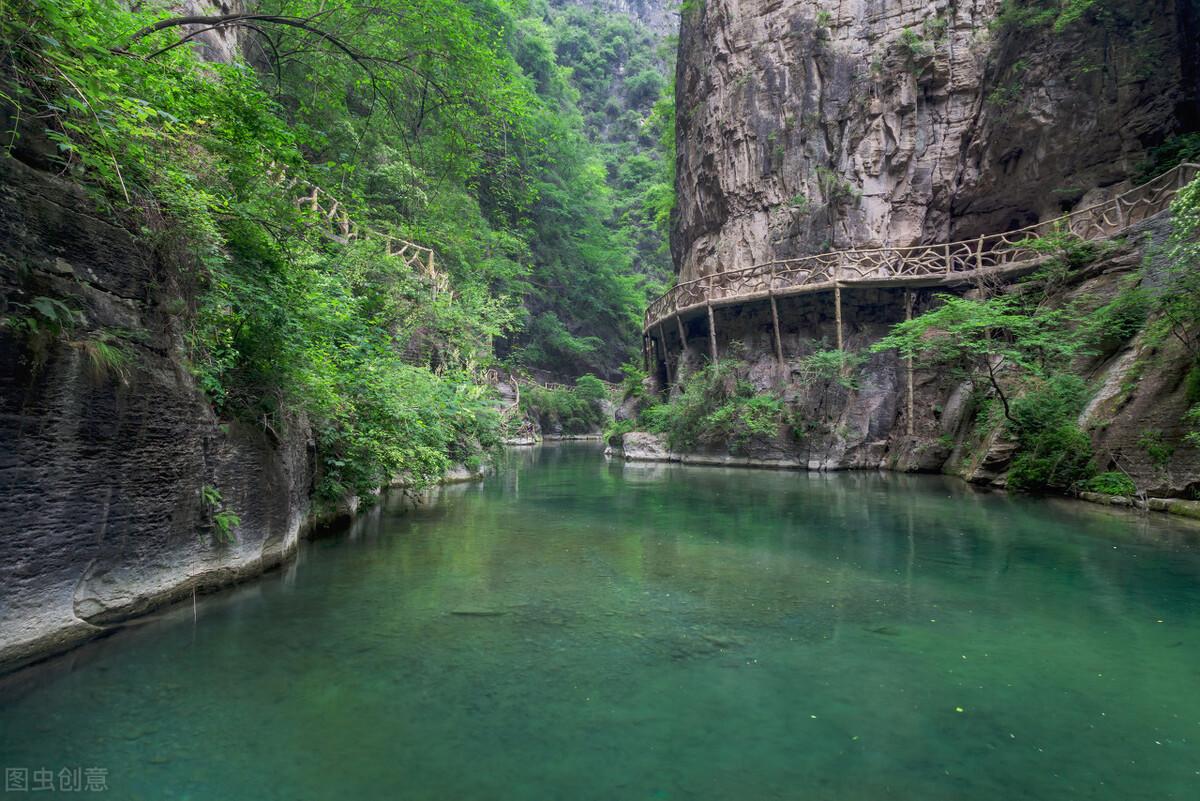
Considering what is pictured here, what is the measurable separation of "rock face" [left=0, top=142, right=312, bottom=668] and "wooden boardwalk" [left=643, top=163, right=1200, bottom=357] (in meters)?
17.6

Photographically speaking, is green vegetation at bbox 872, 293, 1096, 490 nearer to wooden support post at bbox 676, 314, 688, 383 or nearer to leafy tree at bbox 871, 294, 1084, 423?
leafy tree at bbox 871, 294, 1084, 423

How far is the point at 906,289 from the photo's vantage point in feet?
Answer: 60.4

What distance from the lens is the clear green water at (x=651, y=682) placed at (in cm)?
238

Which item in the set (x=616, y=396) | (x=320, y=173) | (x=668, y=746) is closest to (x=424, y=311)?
(x=320, y=173)

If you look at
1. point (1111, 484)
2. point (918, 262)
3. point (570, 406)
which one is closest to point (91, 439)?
point (1111, 484)

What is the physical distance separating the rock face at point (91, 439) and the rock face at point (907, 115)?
2092 centimetres

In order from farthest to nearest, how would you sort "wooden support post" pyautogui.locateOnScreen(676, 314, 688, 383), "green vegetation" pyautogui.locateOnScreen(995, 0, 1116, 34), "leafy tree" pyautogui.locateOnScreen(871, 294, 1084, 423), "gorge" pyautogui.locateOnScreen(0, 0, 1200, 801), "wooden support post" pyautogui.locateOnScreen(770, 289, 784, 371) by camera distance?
"wooden support post" pyautogui.locateOnScreen(676, 314, 688, 383) → "wooden support post" pyautogui.locateOnScreen(770, 289, 784, 371) → "green vegetation" pyautogui.locateOnScreen(995, 0, 1116, 34) → "leafy tree" pyautogui.locateOnScreen(871, 294, 1084, 423) → "gorge" pyautogui.locateOnScreen(0, 0, 1200, 801)

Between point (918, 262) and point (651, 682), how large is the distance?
738 inches

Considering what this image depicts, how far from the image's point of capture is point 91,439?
3434 millimetres

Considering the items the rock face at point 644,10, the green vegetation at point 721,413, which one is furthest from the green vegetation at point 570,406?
the rock face at point 644,10

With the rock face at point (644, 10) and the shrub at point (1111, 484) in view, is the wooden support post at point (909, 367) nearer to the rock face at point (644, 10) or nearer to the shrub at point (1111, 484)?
the shrub at point (1111, 484)

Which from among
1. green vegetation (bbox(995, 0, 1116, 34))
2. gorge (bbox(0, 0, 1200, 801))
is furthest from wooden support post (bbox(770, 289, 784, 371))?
green vegetation (bbox(995, 0, 1116, 34))

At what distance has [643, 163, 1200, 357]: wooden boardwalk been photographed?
14094mm

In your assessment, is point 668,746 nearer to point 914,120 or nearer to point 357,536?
point 357,536
